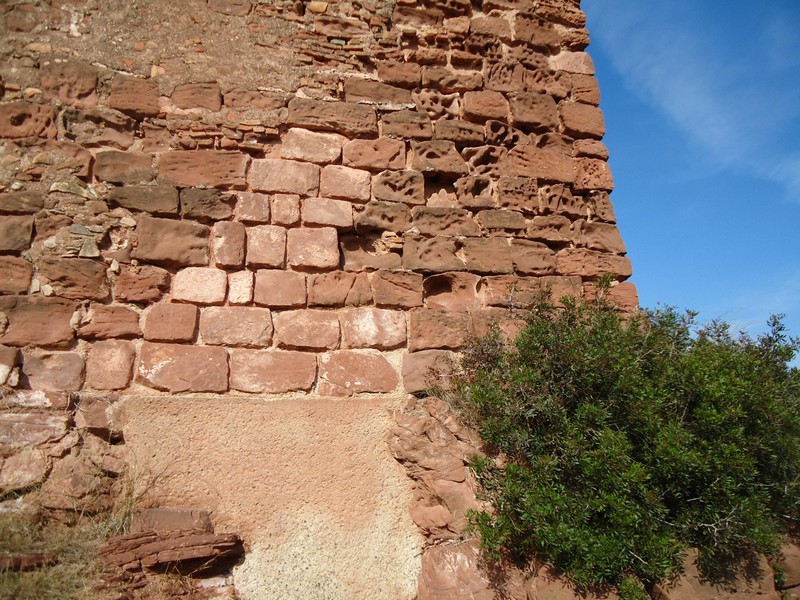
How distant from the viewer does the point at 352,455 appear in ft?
12.0

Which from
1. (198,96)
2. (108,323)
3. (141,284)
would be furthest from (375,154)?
(108,323)

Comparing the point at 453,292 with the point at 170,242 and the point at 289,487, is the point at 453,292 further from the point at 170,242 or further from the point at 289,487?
the point at 170,242

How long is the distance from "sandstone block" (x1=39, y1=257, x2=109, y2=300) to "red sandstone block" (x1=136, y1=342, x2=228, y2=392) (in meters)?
0.45

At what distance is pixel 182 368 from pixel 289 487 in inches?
36.8

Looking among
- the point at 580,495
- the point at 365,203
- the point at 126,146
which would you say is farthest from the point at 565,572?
the point at 126,146

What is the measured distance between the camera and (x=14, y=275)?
3613 mm

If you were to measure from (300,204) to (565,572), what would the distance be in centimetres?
268

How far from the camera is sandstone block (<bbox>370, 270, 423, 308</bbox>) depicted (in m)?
4.05

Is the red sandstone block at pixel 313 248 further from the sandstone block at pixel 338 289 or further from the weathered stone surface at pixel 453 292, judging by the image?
the weathered stone surface at pixel 453 292

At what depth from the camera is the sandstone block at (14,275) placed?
3592mm

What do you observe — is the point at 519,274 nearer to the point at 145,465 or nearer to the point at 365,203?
the point at 365,203

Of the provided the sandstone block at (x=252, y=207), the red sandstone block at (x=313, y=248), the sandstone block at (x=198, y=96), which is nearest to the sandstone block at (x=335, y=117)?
the sandstone block at (x=198, y=96)

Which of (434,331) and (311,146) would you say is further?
(311,146)

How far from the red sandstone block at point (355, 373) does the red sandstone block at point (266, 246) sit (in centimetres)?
69
